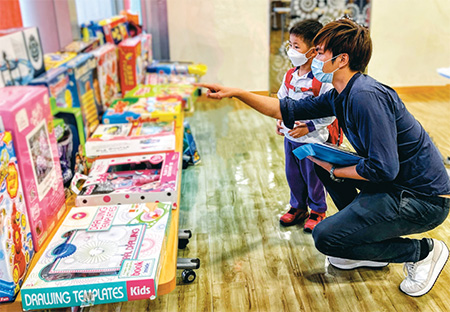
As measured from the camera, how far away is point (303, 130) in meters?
2.18

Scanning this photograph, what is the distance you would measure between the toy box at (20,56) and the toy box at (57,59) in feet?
0.45

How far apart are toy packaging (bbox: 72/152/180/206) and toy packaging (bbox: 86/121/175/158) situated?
66 millimetres

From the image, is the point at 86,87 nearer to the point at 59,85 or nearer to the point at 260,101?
the point at 59,85

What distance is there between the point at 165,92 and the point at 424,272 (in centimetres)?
210

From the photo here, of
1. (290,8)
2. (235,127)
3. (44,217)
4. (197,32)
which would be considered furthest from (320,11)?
(44,217)

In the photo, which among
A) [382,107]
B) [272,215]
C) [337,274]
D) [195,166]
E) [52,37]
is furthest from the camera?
[195,166]

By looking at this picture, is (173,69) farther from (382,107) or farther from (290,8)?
(382,107)

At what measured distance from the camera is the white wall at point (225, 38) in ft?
16.0

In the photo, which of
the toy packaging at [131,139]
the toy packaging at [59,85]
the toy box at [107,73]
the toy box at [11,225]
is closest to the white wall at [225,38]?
the toy box at [107,73]

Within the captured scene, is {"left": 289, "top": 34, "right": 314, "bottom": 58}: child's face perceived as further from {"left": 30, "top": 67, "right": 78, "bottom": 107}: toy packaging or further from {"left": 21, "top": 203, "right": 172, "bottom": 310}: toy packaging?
{"left": 30, "top": 67, "right": 78, "bottom": 107}: toy packaging

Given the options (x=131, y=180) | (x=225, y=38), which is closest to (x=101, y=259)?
(x=131, y=180)

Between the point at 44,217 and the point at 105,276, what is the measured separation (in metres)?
0.38

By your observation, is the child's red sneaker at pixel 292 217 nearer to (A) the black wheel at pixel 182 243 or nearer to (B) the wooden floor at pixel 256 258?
(B) the wooden floor at pixel 256 258

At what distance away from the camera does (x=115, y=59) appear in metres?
3.25
